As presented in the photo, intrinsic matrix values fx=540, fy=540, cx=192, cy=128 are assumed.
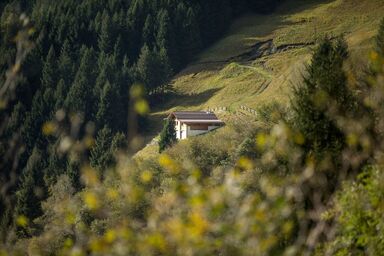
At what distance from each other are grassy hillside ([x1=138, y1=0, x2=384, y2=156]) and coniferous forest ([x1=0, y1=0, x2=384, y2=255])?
29.7 inches

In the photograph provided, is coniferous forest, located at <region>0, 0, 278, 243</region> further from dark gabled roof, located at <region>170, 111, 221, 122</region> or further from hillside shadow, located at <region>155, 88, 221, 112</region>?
dark gabled roof, located at <region>170, 111, 221, 122</region>

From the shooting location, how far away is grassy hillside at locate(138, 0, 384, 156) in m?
76.2

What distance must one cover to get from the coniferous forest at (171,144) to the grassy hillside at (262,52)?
29.7 inches

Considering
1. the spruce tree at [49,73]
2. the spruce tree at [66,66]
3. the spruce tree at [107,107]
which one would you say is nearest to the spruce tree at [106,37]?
the spruce tree at [66,66]

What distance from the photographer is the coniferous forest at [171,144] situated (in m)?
6.69

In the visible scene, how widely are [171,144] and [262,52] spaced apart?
133ft

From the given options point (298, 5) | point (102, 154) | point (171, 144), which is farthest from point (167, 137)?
point (298, 5)

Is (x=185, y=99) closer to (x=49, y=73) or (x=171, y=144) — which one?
(x=49, y=73)

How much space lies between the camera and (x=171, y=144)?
2347 inches

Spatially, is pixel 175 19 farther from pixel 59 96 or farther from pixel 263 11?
pixel 59 96

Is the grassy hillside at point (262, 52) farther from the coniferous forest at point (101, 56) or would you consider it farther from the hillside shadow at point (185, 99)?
the coniferous forest at point (101, 56)

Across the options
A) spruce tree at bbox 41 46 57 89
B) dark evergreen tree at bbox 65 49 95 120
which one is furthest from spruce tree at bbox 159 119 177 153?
spruce tree at bbox 41 46 57 89

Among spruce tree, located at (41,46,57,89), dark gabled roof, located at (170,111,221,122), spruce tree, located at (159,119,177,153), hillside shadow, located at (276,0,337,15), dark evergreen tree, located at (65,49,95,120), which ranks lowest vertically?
spruce tree, located at (159,119,177,153)

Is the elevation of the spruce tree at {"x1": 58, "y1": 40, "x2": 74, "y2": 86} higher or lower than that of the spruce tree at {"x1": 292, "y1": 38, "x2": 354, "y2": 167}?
lower
